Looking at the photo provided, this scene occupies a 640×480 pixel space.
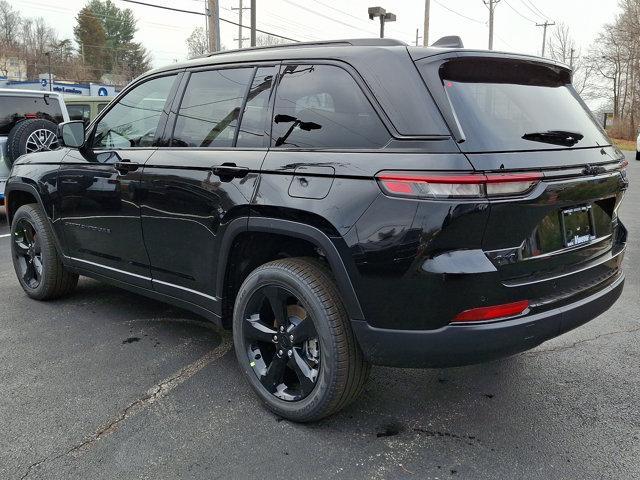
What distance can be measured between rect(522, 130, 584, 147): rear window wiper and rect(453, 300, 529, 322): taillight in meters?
0.77

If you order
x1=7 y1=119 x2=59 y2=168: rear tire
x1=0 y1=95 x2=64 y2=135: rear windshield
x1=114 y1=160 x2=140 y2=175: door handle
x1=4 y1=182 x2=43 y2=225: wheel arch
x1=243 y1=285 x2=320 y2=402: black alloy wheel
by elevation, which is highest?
x1=0 y1=95 x2=64 y2=135: rear windshield

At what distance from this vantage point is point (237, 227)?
9.72 ft

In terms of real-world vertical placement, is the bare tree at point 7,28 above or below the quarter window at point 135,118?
above

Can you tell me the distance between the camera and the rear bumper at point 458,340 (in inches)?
94.0

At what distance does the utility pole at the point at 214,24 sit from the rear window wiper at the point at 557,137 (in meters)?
16.8

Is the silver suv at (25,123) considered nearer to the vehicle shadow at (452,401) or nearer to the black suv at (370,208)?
the black suv at (370,208)

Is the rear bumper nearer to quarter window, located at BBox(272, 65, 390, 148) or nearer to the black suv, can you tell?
the black suv

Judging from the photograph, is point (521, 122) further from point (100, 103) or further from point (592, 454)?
point (100, 103)

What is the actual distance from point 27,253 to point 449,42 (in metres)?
3.91

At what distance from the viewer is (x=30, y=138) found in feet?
24.8

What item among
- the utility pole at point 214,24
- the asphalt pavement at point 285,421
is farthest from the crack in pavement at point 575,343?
the utility pole at point 214,24

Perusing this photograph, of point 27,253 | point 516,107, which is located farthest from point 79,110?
point 516,107

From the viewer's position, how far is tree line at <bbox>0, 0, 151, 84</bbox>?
70.0 metres

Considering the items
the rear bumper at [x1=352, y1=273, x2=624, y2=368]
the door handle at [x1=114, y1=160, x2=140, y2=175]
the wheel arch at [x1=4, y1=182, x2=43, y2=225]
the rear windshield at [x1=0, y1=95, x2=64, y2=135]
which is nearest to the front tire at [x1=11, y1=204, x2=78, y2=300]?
the wheel arch at [x1=4, y1=182, x2=43, y2=225]
